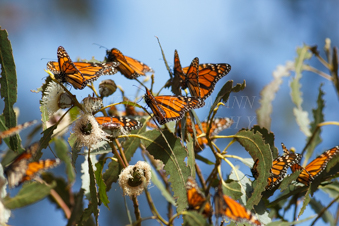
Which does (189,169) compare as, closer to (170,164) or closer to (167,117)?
(170,164)

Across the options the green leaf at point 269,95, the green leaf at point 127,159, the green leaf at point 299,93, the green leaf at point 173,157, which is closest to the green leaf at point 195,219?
the green leaf at point 173,157

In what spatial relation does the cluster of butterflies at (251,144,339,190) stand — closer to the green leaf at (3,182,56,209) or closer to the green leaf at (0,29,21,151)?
the green leaf at (3,182,56,209)

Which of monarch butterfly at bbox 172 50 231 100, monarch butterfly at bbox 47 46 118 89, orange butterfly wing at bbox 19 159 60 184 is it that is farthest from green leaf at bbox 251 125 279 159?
orange butterfly wing at bbox 19 159 60 184

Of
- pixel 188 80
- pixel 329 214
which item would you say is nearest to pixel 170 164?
pixel 188 80

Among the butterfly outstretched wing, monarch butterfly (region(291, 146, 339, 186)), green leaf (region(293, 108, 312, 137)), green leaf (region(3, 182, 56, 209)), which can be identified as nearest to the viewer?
green leaf (region(3, 182, 56, 209))

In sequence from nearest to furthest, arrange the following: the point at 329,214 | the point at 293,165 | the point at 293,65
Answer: the point at 293,165, the point at 329,214, the point at 293,65

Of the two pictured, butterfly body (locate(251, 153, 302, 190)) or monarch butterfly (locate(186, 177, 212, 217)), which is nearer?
monarch butterfly (locate(186, 177, 212, 217))
